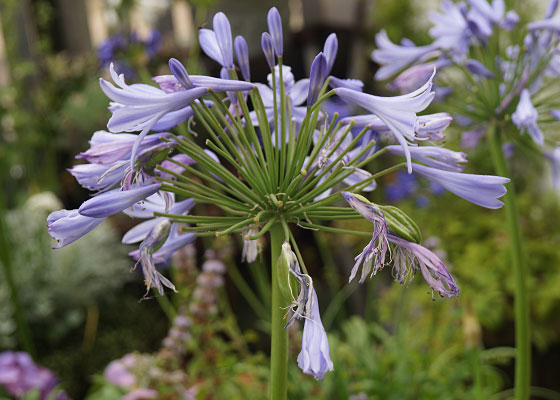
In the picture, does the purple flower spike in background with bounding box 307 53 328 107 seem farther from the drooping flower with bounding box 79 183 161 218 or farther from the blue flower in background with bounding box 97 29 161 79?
the blue flower in background with bounding box 97 29 161 79

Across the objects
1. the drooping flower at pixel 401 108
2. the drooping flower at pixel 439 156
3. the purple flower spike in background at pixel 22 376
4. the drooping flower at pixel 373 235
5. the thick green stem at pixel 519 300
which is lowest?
the purple flower spike in background at pixel 22 376

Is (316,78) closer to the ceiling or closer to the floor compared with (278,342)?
closer to the ceiling

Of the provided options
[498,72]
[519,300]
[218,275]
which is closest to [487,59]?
[498,72]

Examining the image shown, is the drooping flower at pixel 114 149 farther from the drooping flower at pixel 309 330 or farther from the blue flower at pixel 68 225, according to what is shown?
the drooping flower at pixel 309 330

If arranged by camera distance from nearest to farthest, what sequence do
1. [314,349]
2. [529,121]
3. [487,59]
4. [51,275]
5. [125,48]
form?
1. [314,349]
2. [529,121]
3. [487,59]
4. [125,48]
5. [51,275]

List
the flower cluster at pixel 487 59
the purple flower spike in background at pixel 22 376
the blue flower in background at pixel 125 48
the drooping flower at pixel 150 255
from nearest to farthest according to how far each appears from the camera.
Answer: the drooping flower at pixel 150 255, the flower cluster at pixel 487 59, the purple flower spike in background at pixel 22 376, the blue flower in background at pixel 125 48

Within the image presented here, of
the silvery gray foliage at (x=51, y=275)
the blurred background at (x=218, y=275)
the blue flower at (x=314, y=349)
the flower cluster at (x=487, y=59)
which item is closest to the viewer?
the blue flower at (x=314, y=349)

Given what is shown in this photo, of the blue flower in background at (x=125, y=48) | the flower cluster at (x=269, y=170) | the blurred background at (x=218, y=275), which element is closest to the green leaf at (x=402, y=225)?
the flower cluster at (x=269, y=170)

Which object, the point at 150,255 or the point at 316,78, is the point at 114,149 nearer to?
the point at 150,255

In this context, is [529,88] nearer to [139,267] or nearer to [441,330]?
[139,267]
